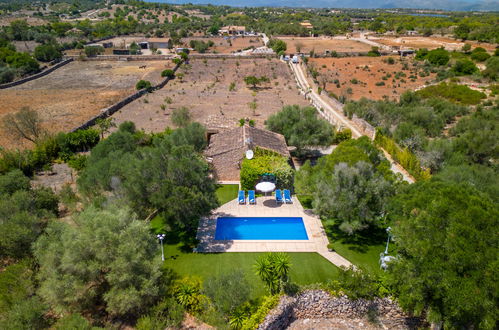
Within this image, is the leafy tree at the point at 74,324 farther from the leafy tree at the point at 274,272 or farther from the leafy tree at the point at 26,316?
the leafy tree at the point at 274,272

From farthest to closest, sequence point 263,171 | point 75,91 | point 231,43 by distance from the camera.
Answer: point 231,43 → point 75,91 → point 263,171

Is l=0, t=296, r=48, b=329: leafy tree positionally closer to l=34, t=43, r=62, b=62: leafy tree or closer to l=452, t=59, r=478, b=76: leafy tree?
l=452, t=59, r=478, b=76: leafy tree

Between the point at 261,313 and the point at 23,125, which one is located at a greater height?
the point at 23,125

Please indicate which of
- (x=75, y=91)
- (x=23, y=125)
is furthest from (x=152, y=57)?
(x=23, y=125)

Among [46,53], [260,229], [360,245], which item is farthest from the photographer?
[46,53]

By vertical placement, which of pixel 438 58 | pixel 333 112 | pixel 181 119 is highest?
pixel 438 58

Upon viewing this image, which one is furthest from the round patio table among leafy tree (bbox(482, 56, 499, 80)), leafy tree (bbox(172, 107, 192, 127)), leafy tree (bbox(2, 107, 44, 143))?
leafy tree (bbox(482, 56, 499, 80))

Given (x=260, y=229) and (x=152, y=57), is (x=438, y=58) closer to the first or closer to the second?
(x=152, y=57)
